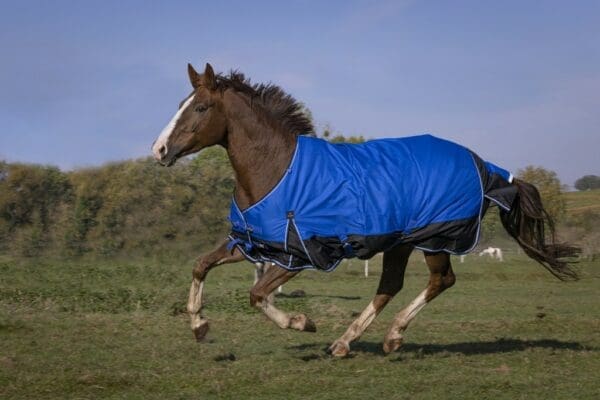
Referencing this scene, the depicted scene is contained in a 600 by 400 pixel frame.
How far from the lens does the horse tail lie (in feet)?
29.3

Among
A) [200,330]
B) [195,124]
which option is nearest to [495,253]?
[200,330]

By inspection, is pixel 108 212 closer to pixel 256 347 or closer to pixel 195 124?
pixel 256 347

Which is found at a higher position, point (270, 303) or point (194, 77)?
point (194, 77)

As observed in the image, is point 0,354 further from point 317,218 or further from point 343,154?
point 343,154

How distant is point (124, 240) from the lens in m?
18.2

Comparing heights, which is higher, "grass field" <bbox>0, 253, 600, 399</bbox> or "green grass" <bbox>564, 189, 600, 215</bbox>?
"green grass" <bbox>564, 189, 600, 215</bbox>

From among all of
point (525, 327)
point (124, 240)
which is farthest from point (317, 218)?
point (124, 240)

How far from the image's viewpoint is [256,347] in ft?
28.0

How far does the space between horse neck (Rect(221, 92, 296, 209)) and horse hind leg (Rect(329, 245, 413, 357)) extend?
1.73m

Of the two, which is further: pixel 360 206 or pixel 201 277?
pixel 201 277

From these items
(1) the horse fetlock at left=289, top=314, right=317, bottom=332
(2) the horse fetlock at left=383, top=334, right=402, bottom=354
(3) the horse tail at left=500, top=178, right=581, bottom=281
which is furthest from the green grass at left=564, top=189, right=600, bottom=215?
(1) the horse fetlock at left=289, top=314, right=317, bottom=332

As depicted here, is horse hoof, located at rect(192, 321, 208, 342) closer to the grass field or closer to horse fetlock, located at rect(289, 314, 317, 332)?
the grass field

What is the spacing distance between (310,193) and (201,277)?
1.38 m

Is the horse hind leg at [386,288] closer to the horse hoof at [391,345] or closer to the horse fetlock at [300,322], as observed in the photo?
the horse hoof at [391,345]
